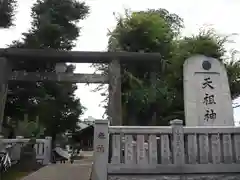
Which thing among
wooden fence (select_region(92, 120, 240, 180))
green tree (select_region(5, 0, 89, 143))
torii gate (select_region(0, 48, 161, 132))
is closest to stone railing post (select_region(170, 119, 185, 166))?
wooden fence (select_region(92, 120, 240, 180))

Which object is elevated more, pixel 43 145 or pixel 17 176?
pixel 43 145

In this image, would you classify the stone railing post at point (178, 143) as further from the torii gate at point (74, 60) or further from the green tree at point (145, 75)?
the green tree at point (145, 75)

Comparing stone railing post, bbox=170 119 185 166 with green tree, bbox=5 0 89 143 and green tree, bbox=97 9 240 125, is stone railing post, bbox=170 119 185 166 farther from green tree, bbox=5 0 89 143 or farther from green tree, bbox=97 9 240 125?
green tree, bbox=5 0 89 143

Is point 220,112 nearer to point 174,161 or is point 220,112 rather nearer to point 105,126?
point 174,161

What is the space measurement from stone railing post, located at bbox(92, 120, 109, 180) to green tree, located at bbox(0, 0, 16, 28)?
7360 mm

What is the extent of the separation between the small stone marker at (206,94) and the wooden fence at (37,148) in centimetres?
643

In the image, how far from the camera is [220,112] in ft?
21.7

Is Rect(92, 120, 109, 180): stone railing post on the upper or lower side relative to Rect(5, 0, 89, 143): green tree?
lower

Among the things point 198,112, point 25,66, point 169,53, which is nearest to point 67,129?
point 25,66

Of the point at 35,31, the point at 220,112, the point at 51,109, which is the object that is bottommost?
the point at 220,112

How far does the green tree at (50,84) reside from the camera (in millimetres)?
14984

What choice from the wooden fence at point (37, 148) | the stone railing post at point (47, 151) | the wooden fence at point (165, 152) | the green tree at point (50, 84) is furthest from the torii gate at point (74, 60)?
the green tree at point (50, 84)

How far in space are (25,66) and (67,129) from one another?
5157 millimetres

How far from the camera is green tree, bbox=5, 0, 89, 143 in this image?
1498 cm
